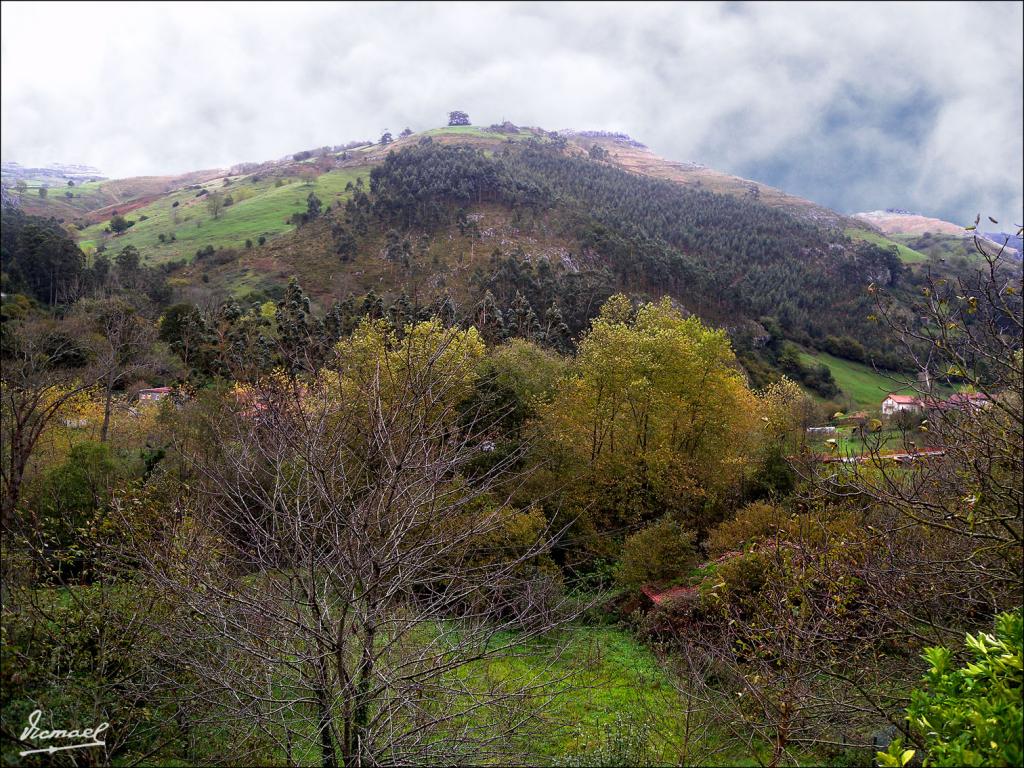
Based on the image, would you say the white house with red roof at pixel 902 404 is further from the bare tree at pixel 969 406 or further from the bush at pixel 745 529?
the bush at pixel 745 529

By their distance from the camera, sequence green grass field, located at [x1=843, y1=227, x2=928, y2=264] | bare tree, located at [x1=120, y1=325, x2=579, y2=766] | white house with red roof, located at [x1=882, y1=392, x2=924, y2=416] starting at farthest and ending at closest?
green grass field, located at [x1=843, y1=227, x2=928, y2=264] → white house with red roof, located at [x1=882, y1=392, x2=924, y2=416] → bare tree, located at [x1=120, y1=325, x2=579, y2=766]

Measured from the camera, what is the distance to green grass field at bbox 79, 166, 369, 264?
88.0 meters

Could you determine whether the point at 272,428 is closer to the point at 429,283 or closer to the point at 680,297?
the point at 429,283

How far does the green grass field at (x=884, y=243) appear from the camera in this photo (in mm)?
110938

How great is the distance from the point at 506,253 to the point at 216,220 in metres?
60.0

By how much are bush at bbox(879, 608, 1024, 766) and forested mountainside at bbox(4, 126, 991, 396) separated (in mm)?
33455

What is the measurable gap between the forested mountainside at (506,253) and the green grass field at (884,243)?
31.1 feet

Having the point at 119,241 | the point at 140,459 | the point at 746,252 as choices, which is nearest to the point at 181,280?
the point at 119,241

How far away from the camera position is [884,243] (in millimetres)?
122062

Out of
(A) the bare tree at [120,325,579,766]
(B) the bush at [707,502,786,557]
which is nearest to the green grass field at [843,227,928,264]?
(B) the bush at [707,502,786,557]

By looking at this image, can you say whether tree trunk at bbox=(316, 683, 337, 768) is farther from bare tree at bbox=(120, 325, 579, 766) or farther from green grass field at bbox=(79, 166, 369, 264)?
green grass field at bbox=(79, 166, 369, 264)

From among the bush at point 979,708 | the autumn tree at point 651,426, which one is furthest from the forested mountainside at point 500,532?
the autumn tree at point 651,426

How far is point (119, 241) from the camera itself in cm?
9669

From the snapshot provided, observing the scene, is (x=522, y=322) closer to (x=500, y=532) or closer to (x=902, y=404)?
(x=500, y=532)
